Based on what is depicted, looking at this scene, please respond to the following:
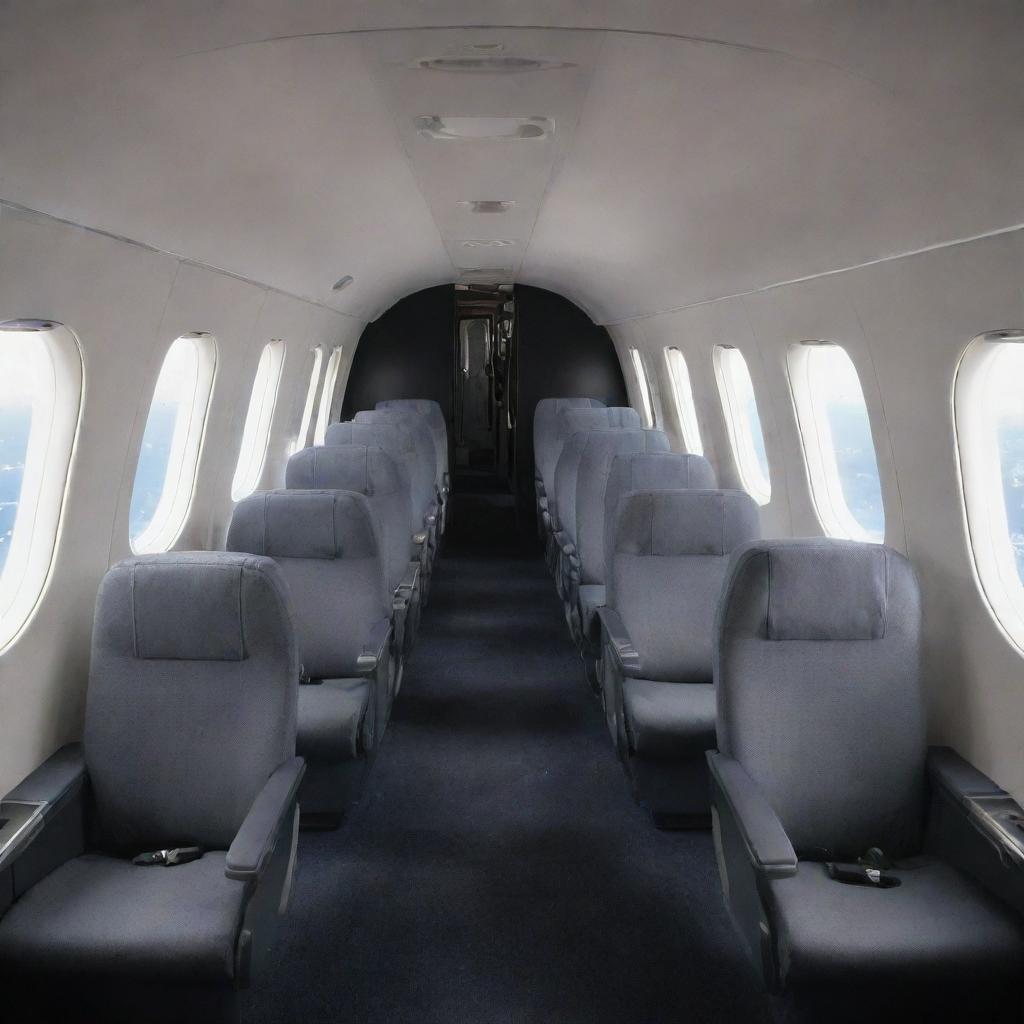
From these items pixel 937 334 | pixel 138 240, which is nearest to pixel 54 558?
pixel 138 240

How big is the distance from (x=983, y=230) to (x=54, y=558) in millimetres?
3375

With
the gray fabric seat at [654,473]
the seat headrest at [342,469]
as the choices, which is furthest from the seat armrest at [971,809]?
the seat headrest at [342,469]

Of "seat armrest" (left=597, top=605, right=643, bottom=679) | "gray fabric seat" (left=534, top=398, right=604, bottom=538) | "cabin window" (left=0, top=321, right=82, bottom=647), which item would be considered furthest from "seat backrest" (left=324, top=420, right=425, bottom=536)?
"cabin window" (left=0, top=321, right=82, bottom=647)

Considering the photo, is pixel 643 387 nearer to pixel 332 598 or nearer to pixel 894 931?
pixel 332 598

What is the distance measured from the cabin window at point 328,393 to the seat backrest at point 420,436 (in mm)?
590

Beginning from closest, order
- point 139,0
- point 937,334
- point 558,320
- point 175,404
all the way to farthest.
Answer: point 139,0
point 937,334
point 175,404
point 558,320

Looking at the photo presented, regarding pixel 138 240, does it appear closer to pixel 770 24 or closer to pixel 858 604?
pixel 770 24

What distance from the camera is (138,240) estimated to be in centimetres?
368

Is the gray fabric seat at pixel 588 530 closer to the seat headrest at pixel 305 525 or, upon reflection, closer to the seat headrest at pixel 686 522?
the seat headrest at pixel 686 522

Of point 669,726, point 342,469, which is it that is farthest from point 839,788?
point 342,469

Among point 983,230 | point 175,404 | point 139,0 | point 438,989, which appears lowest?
point 438,989

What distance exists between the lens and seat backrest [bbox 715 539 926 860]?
10.3 ft

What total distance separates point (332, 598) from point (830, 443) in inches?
120

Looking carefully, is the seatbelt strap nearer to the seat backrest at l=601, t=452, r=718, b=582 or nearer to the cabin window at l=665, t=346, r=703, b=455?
the seat backrest at l=601, t=452, r=718, b=582
